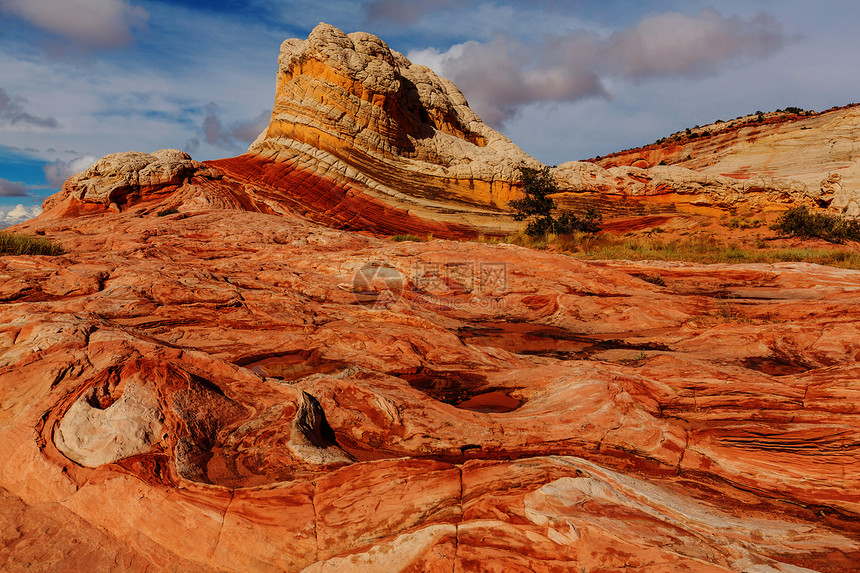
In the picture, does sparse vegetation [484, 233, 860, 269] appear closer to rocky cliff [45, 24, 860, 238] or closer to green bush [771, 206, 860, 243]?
green bush [771, 206, 860, 243]

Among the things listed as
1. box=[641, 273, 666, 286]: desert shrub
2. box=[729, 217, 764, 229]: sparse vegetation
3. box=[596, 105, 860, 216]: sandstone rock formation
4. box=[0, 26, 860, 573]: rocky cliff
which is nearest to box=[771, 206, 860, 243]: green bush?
box=[729, 217, 764, 229]: sparse vegetation

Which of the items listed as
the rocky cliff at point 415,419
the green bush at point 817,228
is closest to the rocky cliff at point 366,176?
the green bush at point 817,228

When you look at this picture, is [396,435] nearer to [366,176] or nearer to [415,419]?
[415,419]

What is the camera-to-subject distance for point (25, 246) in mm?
11055

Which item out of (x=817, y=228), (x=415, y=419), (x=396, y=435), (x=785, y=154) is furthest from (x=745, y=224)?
(x=785, y=154)

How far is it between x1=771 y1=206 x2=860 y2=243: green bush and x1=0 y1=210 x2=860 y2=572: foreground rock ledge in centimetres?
1234

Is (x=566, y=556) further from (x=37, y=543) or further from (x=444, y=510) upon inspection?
(x=37, y=543)

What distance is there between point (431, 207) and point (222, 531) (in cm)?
2103

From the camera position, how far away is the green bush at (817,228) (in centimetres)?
1908

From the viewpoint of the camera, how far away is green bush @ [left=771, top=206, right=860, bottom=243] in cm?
1908

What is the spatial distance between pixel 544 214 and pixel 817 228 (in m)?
11.5

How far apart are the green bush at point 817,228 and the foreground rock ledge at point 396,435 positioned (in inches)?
486

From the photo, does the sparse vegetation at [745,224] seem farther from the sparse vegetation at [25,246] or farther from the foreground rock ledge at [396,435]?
the sparse vegetation at [25,246]

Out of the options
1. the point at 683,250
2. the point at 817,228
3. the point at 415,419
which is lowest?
the point at 415,419
